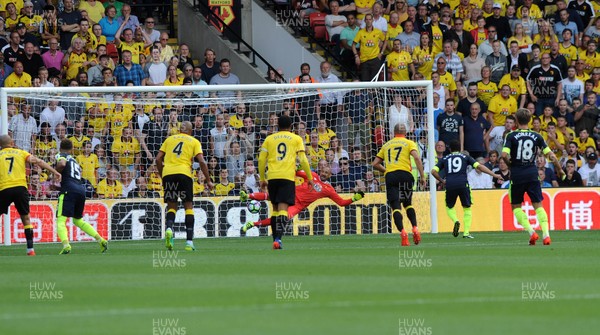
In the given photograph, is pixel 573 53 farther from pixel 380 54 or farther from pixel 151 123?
pixel 151 123

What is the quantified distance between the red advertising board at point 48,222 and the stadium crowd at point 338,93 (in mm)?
418

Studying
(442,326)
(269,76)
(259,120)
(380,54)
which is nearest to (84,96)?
(259,120)

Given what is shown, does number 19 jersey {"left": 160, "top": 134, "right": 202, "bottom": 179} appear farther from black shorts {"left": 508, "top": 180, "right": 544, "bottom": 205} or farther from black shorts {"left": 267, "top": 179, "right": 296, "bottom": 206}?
black shorts {"left": 508, "top": 180, "right": 544, "bottom": 205}

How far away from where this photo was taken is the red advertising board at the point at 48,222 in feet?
76.1

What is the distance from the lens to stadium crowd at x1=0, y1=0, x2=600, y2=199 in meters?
24.0

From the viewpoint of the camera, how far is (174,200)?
18125mm

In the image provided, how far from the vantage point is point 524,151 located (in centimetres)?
1736

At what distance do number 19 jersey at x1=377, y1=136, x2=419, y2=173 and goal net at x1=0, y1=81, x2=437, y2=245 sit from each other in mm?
4882

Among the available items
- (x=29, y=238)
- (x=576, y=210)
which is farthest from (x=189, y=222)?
(x=576, y=210)

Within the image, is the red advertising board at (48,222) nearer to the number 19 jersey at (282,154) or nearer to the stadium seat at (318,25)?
the number 19 jersey at (282,154)

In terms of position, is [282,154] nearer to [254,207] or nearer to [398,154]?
[398,154]

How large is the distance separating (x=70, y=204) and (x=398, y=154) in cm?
513

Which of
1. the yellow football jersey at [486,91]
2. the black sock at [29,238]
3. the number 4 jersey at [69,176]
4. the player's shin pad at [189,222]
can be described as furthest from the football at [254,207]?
the yellow football jersey at [486,91]
